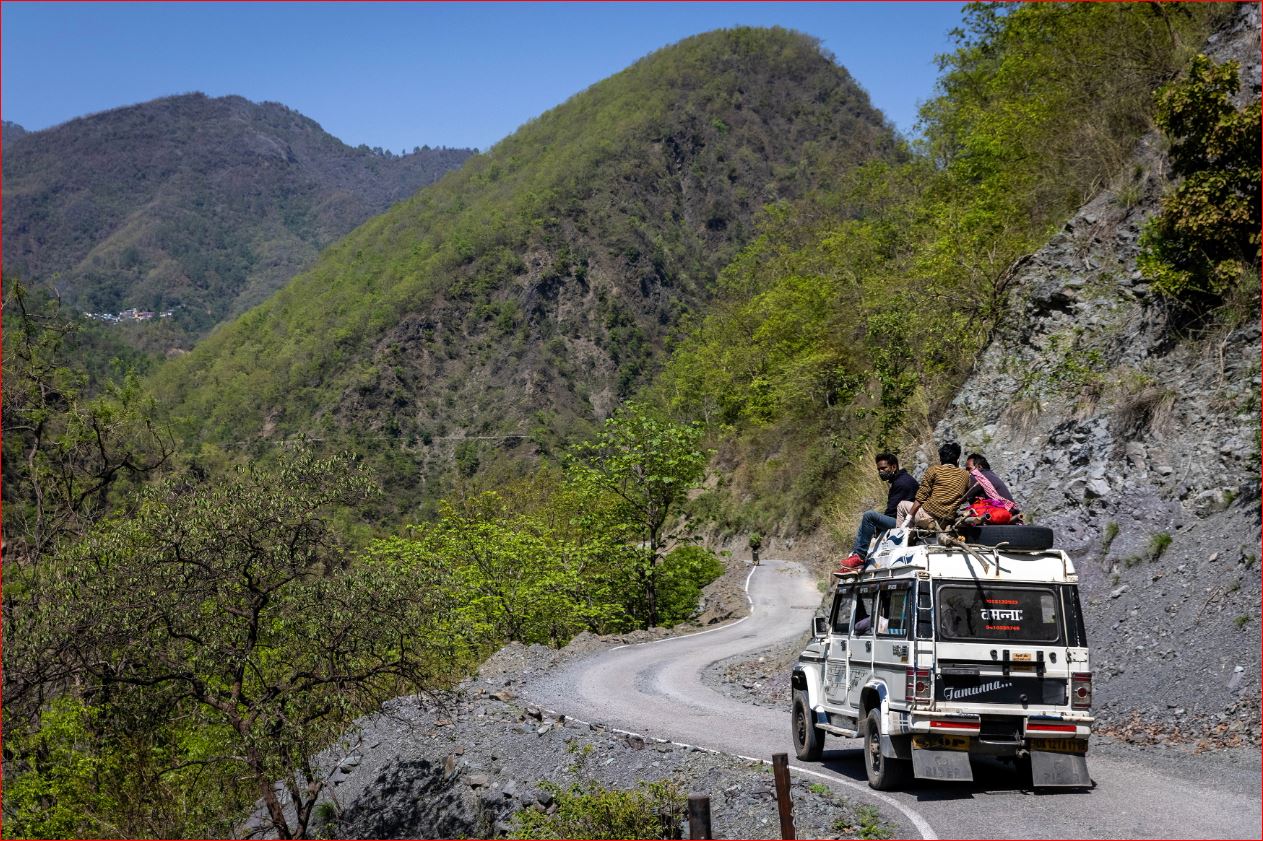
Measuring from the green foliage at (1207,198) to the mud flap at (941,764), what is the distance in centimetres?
1103

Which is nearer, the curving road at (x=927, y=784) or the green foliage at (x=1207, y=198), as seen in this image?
the curving road at (x=927, y=784)

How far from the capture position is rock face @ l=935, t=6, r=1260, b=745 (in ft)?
39.5

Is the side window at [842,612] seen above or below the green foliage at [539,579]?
above

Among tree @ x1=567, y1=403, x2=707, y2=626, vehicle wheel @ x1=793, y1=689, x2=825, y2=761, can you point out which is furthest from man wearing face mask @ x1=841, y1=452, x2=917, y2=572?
tree @ x1=567, y1=403, x2=707, y2=626

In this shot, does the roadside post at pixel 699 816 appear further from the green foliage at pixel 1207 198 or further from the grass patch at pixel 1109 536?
the green foliage at pixel 1207 198

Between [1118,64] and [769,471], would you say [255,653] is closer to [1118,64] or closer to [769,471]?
[1118,64]

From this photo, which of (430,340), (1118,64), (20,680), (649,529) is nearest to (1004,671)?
(20,680)

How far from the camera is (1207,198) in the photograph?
1714 cm

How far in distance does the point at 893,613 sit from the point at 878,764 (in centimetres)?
158

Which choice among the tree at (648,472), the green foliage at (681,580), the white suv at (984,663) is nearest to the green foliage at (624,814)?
the white suv at (984,663)

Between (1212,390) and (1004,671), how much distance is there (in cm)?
891

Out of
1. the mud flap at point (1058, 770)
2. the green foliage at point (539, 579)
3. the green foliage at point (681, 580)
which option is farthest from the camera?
the green foliage at point (681, 580)

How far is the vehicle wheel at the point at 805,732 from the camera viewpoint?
12102 millimetres

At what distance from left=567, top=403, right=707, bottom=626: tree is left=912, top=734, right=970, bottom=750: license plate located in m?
22.2
